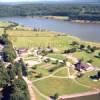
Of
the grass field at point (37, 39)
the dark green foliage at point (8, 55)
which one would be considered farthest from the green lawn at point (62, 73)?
the grass field at point (37, 39)

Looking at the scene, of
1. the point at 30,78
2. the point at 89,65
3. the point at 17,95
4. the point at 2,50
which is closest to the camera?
the point at 17,95

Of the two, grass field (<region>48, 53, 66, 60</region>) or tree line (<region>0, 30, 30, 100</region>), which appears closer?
tree line (<region>0, 30, 30, 100</region>)

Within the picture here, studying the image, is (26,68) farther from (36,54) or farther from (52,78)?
(36,54)

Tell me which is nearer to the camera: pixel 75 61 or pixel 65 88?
pixel 65 88

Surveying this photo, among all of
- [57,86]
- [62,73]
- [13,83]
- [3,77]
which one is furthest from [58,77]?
[13,83]

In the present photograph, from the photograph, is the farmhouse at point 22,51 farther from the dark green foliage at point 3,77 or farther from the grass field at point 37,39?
the dark green foliage at point 3,77

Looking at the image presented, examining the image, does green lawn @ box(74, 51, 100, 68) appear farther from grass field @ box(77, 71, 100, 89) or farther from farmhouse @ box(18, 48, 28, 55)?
farmhouse @ box(18, 48, 28, 55)

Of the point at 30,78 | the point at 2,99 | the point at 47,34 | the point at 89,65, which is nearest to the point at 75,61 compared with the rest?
the point at 89,65

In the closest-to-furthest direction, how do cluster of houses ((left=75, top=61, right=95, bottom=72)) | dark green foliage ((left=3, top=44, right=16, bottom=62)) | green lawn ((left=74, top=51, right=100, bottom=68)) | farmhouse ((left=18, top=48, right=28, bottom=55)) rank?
cluster of houses ((left=75, top=61, right=95, bottom=72)) < dark green foliage ((left=3, top=44, right=16, bottom=62)) < green lawn ((left=74, top=51, right=100, bottom=68)) < farmhouse ((left=18, top=48, right=28, bottom=55))

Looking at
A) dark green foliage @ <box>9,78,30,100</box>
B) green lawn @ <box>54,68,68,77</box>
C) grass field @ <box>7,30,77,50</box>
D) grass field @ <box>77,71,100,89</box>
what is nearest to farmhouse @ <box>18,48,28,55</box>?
grass field @ <box>7,30,77,50</box>
